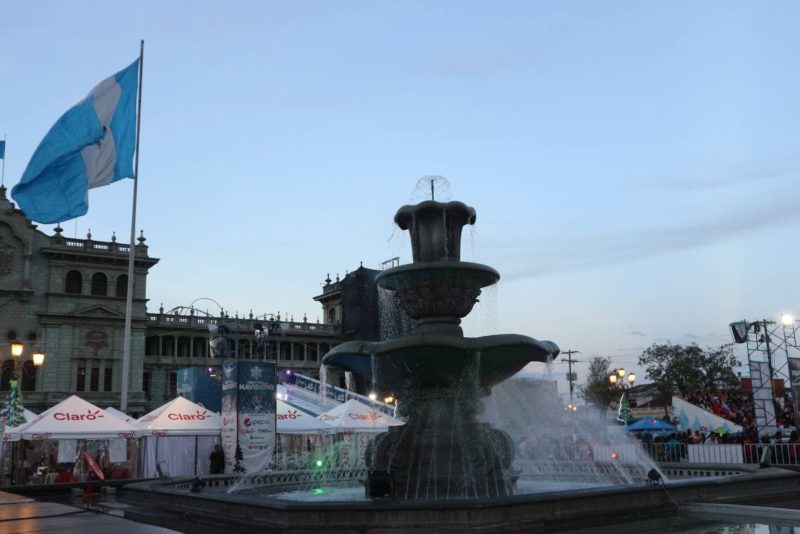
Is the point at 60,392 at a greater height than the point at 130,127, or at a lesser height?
lesser

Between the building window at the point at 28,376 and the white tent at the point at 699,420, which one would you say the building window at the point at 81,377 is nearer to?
the building window at the point at 28,376

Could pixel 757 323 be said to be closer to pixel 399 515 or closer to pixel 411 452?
pixel 411 452

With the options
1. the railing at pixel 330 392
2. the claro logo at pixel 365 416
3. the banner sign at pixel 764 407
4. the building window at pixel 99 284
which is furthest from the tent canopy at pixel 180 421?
the building window at pixel 99 284

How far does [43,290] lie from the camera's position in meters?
53.5

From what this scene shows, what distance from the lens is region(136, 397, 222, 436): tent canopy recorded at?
2212 centimetres

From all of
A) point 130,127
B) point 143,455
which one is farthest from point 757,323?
point 130,127

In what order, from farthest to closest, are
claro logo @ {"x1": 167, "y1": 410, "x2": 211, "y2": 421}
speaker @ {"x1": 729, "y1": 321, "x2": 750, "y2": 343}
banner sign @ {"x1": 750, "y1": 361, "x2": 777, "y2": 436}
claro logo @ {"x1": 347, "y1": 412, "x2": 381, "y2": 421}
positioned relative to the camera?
speaker @ {"x1": 729, "y1": 321, "x2": 750, "y2": 343}
claro logo @ {"x1": 347, "y1": 412, "x2": 381, "y2": 421}
claro logo @ {"x1": 167, "y1": 410, "x2": 211, "y2": 421}
banner sign @ {"x1": 750, "y1": 361, "x2": 777, "y2": 436}

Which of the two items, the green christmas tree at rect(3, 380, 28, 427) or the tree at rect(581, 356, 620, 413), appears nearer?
the green christmas tree at rect(3, 380, 28, 427)

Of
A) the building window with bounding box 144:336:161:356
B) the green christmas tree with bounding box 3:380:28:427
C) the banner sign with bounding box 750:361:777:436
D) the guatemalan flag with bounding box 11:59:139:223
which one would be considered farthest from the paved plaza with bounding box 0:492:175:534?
the building window with bounding box 144:336:161:356

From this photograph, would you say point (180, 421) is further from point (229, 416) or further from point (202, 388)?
point (202, 388)

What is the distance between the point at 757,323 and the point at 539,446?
32.1 ft

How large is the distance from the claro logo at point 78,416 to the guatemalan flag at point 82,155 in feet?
21.5

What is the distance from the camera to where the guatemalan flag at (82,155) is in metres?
24.1

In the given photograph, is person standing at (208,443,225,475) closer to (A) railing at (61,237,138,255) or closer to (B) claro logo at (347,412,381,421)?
(B) claro logo at (347,412,381,421)
